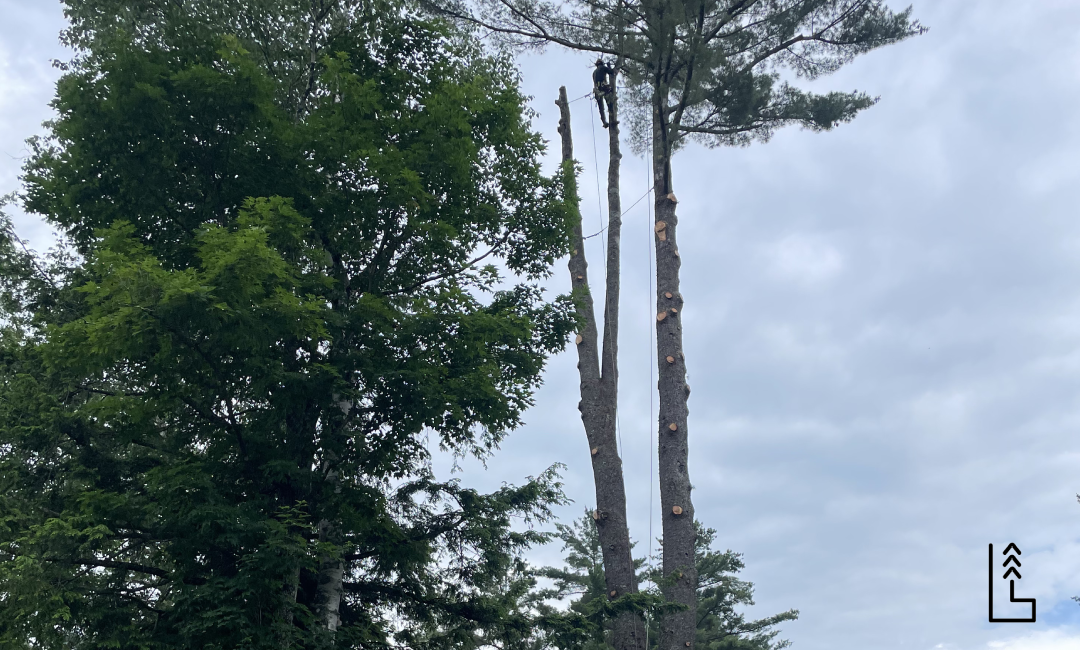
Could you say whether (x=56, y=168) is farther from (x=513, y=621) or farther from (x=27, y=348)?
(x=513, y=621)

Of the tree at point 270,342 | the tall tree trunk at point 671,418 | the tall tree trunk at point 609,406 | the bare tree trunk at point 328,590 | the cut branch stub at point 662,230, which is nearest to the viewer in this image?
the tree at point 270,342

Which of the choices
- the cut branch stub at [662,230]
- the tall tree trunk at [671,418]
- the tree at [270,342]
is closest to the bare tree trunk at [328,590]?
the tree at [270,342]

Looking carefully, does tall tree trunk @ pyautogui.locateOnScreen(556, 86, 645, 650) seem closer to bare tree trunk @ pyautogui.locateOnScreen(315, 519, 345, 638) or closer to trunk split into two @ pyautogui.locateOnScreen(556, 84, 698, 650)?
trunk split into two @ pyautogui.locateOnScreen(556, 84, 698, 650)

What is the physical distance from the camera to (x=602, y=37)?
1677 centimetres

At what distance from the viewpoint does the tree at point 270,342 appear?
8281mm

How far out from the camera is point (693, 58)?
47.9ft

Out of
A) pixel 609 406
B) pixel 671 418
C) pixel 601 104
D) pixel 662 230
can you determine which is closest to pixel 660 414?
pixel 671 418

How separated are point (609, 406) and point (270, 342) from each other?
7105mm

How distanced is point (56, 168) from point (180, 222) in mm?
1439

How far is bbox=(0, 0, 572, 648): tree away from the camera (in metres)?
8.28

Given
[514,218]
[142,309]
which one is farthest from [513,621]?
[142,309]

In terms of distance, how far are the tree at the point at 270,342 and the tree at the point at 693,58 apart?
11.7 ft

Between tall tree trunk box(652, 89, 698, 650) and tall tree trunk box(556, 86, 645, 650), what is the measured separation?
0.59m

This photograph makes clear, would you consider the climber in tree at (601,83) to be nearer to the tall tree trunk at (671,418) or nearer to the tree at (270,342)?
the tall tree trunk at (671,418)
